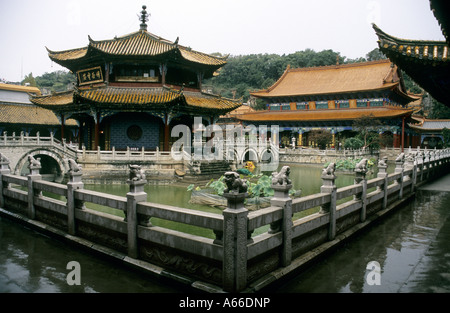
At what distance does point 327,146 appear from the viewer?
130 ft

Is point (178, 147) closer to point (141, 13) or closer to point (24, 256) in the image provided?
point (141, 13)

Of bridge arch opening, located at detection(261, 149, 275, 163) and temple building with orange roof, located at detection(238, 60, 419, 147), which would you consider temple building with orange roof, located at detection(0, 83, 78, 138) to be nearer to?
bridge arch opening, located at detection(261, 149, 275, 163)

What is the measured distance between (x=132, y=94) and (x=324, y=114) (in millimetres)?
24973

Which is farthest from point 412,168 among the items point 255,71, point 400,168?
point 255,71

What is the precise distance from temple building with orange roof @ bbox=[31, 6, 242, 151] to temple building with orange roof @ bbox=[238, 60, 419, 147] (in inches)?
708

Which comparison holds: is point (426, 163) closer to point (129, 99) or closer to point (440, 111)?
point (129, 99)

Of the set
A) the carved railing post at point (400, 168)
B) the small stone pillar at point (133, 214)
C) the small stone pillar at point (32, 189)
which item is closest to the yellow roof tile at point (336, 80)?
the carved railing post at point (400, 168)

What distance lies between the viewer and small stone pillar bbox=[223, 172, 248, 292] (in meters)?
4.32

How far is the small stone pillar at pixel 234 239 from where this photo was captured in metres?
4.32

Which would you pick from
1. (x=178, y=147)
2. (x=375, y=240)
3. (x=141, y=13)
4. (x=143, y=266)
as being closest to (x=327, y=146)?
(x=178, y=147)

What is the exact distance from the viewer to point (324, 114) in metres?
39.8

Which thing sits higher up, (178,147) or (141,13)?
(141,13)

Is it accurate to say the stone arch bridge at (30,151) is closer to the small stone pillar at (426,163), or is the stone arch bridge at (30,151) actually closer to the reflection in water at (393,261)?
the reflection in water at (393,261)
